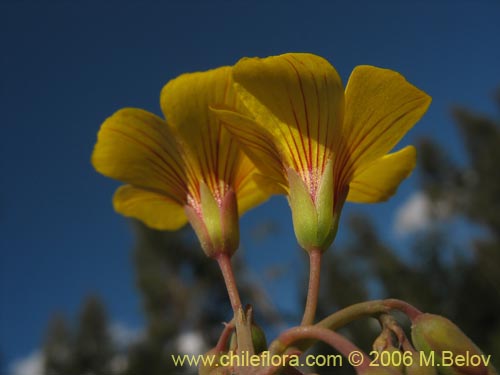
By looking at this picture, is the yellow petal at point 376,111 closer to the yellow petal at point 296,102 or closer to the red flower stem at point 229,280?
the yellow petal at point 296,102

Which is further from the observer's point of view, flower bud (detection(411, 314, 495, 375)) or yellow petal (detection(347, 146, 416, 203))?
yellow petal (detection(347, 146, 416, 203))

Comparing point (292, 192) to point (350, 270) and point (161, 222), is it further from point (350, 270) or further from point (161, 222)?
point (350, 270)

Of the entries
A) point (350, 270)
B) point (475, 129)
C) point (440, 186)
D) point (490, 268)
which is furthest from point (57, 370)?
point (475, 129)

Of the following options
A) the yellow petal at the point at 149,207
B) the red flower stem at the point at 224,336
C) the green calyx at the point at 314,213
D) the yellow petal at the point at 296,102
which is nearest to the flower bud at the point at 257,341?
the red flower stem at the point at 224,336

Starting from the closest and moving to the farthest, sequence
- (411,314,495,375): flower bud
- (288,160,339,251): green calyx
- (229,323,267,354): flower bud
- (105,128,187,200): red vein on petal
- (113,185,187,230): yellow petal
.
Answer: (411,314,495,375): flower bud, (229,323,267,354): flower bud, (288,160,339,251): green calyx, (105,128,187,200): red vein on petal, (113,185,187,230): yellow petal

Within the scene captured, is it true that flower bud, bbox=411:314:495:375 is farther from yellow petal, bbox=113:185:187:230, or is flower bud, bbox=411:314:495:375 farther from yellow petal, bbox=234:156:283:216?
yellow petal, bbox=113:185:187:230

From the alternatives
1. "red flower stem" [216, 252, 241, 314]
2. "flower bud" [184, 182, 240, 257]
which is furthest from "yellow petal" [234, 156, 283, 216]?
"red flower stem" [216, 252, 241, 314]

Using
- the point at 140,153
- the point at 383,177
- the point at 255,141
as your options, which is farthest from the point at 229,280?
the point at 383,177
